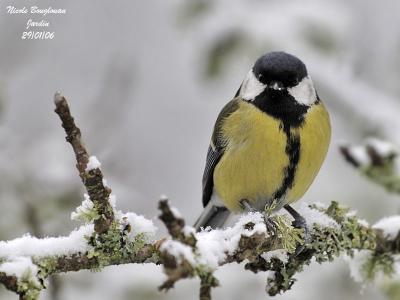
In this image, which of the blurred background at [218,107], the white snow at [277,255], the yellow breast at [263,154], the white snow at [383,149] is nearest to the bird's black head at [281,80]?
the yellow breast at [263,154]

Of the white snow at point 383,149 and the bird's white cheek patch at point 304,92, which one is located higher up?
the bird's white cheek patch at point 304,92

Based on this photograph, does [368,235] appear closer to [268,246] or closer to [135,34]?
[268,246]

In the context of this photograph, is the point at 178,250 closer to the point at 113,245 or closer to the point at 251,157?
the point at 113,245

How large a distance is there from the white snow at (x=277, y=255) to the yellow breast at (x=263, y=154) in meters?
0.97

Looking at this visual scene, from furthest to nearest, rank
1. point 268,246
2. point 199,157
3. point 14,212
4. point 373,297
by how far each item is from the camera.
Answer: point 199,157
point 373,297
point 14,212
point 268,246

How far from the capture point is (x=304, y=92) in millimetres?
4379

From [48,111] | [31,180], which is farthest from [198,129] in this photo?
[31,180]

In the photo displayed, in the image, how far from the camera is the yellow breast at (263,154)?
4121 mm

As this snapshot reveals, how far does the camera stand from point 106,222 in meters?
2.57

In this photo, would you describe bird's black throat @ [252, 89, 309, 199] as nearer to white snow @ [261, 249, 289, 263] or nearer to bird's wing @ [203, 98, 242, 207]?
bird's wing @ [203, 98, 242, 207]

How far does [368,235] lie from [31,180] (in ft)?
8.14

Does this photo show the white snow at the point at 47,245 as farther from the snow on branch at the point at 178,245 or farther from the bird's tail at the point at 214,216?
the bird's tail at the point at 214,216

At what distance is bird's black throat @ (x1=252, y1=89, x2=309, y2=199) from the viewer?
4133 millimetres

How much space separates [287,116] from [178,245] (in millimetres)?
2057
